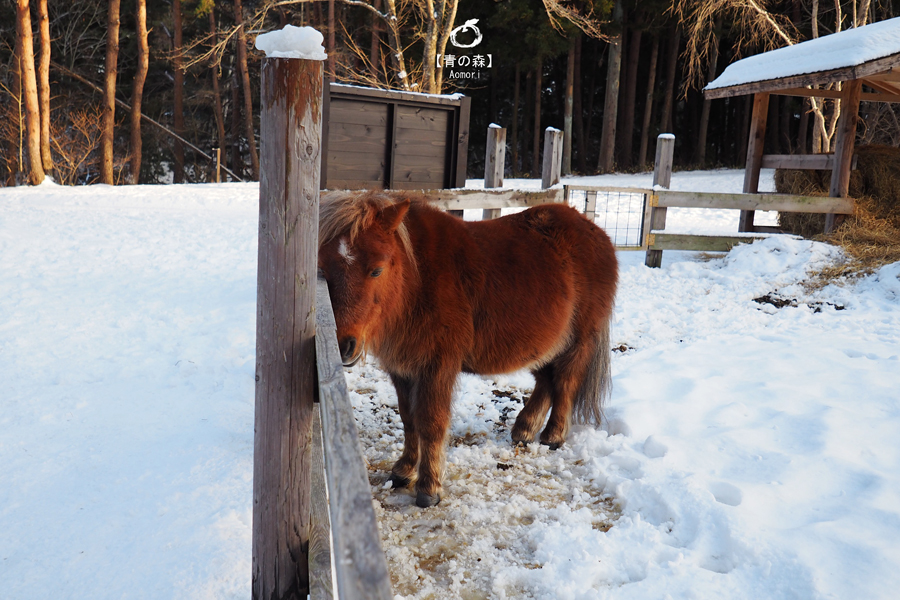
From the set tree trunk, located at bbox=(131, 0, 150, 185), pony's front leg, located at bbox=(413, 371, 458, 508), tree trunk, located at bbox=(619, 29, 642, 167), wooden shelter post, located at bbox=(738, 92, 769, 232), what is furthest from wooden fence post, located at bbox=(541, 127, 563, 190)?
tree trunk, located at bbox=(619, 29, 642, 167)

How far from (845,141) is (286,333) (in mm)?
8841

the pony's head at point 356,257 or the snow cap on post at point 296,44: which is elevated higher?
the snow cap on post at point 296,44

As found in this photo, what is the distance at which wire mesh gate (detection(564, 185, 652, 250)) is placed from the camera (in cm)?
798

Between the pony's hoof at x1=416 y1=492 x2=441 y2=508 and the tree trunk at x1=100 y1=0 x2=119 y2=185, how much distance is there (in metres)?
17.8

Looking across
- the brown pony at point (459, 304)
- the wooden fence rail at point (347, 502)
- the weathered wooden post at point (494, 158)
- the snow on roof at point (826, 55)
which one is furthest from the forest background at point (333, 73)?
the wooden fence rail at point (347, 502)

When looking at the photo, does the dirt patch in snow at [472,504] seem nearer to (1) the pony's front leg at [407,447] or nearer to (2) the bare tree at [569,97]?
(1) the pony's front leg at [407,447]

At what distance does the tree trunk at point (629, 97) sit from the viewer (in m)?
22.7

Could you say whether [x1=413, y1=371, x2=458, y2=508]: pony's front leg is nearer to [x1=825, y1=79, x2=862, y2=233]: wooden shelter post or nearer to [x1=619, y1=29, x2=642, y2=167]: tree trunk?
A: [x1=825, y1=79, x2=862, y2=233]: wooden shelter post

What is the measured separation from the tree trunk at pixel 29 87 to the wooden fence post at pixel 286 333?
16.1 m

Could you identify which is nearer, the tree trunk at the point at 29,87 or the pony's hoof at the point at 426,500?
the pony's hoof at the point at 426,500

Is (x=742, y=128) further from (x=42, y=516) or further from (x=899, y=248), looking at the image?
(x=42, y=516)

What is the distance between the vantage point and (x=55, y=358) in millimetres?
4594

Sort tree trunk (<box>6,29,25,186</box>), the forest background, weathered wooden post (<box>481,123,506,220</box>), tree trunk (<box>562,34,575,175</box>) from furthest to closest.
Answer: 1. tree trunk (<box>562,34,575,175</box>)
2. the forest background
3. tree trunk (<box>6,29,25,186</box>)
4. weathered wooden post (<box>481,123,506,220</box>)

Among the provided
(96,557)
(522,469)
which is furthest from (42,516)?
(522,469)
